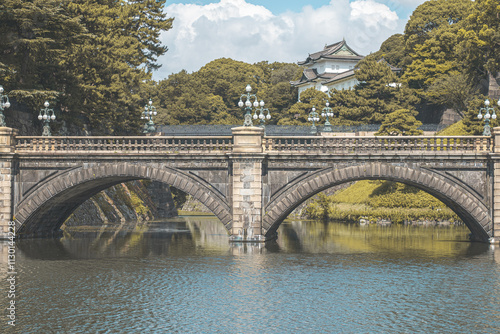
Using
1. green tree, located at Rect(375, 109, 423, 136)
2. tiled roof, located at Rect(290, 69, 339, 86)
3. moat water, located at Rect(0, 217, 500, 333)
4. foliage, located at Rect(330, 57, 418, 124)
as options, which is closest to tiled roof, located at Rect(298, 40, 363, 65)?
tiled roof, located at Rect(290, 69, 339, 86)

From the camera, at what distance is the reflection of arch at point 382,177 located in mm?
40250

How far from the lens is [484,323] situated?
23.0 metres

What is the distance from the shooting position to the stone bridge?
40312 mm

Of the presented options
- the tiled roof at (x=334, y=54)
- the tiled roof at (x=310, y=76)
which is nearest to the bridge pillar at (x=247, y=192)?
the tiled roof at (x=310, y=76)

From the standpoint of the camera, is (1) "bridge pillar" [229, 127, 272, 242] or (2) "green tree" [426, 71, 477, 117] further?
(2) "green tree" [426, 71, 477, 117]

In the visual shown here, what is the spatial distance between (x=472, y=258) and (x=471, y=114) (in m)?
31.7

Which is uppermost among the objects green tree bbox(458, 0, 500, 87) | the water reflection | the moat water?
green tree bbox(458, 0, 500, 87)

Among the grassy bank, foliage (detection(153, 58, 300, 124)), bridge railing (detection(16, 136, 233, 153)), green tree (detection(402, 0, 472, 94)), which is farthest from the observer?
foliage (detection(153, 58, 300, 124))

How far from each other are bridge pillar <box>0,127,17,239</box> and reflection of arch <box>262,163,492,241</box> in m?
17.0

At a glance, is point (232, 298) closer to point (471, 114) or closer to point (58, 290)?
point (58, 290)

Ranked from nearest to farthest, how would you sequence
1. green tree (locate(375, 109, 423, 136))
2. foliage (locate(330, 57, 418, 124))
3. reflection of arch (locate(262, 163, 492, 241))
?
reflection of arch (locate(262, 163, 492, 241)), green tree (locate(375, 109, 423, 136)), foliage (locate(330, 57, 418, 124))

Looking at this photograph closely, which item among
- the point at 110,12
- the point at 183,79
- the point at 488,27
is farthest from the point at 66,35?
the point at 183,79

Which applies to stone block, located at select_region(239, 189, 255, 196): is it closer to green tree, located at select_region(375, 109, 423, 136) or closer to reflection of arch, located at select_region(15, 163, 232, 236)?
reflection of arch, located at select_region(15, 163, 232, 236)

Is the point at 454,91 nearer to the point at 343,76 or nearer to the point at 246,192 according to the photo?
the point at 343,76
